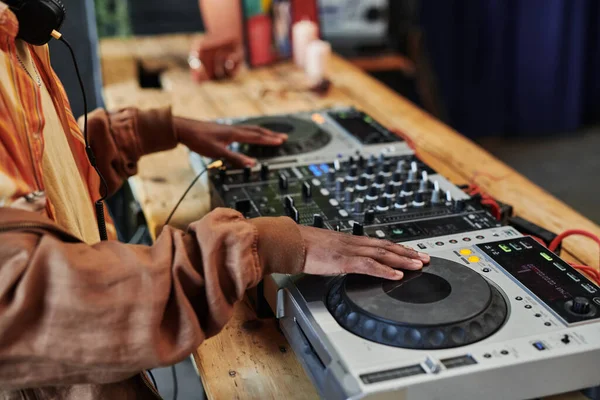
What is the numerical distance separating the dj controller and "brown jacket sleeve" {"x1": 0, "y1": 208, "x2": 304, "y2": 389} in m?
0.13

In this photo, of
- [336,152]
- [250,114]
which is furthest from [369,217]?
[250,114]

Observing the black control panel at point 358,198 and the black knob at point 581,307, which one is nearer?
the black knob at point 581,307

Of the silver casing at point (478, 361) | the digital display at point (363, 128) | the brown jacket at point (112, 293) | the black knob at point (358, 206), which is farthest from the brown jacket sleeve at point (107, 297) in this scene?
the digital display at point (363, 128)

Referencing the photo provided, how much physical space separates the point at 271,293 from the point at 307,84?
1.47 meters

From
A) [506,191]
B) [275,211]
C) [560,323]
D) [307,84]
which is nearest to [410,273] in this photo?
[560,323]

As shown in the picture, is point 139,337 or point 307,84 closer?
point 139,337

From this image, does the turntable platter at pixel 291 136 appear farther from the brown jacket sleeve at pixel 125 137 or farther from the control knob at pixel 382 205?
the control knob at pixel 382 205

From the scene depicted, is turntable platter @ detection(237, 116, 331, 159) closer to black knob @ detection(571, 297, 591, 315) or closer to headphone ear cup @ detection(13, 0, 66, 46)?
headphone ear cup @ detection(13, 0, 66, 46)

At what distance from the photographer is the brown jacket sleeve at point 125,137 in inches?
55.4

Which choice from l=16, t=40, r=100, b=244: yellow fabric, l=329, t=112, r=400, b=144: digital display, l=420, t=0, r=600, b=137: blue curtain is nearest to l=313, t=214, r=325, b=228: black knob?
l=16, t=40, r=100, b=244: yellow fabric

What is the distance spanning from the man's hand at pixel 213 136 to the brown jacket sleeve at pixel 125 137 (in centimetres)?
3

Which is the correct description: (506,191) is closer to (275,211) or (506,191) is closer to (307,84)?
(275,211)

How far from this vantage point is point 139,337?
31.7 inches

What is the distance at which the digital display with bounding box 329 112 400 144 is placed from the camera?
158cm
